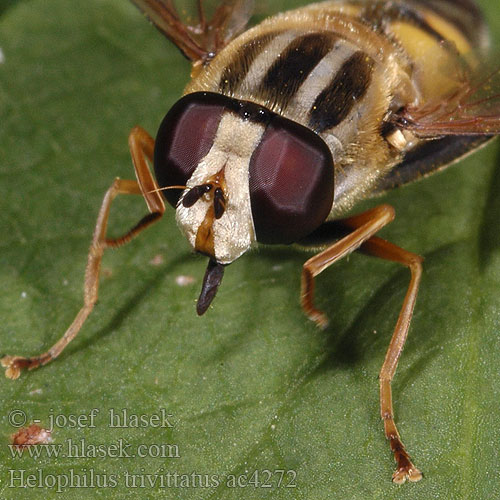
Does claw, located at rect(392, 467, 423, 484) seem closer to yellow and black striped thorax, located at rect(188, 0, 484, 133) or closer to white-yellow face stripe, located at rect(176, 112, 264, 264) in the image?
white-yellow face stripe, located at rect(176, 112, 264, 264)

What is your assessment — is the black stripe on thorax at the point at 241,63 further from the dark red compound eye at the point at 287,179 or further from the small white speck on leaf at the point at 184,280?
the small white speck on leaf at the point at 184,280

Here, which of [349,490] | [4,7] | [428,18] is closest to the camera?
[349,490]

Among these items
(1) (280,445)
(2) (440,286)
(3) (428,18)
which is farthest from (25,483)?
(3) (428,18)

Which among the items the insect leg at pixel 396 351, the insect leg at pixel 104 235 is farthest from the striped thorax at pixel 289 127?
the insect leg at pixel 104 235

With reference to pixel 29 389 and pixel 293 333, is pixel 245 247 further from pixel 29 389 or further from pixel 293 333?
pixel 29 389

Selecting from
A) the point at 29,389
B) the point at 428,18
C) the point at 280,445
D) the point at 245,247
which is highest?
the point at 428,18

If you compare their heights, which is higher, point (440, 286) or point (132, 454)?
point (440, 286)
